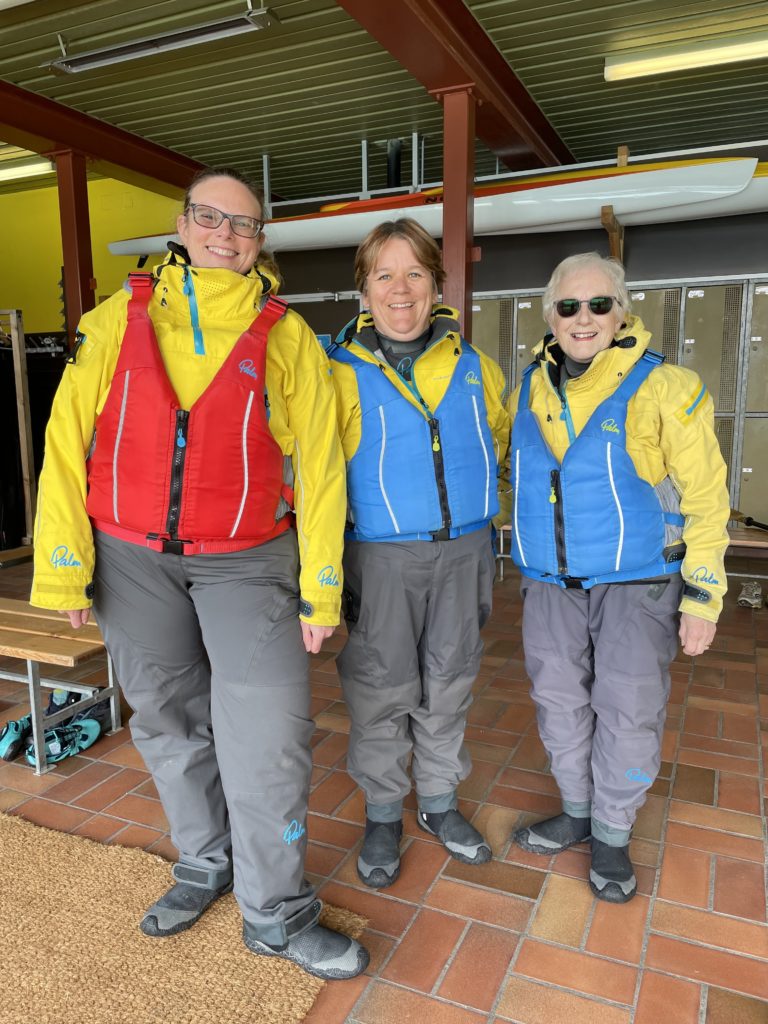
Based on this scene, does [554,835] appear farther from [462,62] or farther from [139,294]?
[462,62]

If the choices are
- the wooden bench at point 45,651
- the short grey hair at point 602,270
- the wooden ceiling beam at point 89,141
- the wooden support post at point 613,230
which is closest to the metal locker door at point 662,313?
the wooden support post at point 613,230

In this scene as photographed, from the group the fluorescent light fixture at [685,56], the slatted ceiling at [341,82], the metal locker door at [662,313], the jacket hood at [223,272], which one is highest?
the slatted ceiling at [341,82]

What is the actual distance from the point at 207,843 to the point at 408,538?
0.88 meters

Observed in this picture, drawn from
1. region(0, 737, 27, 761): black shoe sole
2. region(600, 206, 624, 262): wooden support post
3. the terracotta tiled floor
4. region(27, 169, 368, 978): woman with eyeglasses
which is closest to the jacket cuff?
the terracotta tiled floor

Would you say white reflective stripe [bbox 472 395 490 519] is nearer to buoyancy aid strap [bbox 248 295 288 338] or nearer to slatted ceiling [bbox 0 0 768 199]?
buoyancy aid strap [bbox 248 295 288 338]

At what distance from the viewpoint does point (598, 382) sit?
5.88ft

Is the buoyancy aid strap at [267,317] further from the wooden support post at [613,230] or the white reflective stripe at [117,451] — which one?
the wooden support post at [613,230]

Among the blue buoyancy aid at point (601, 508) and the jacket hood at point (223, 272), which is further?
the blue buoyancy aid at point (601, 508)

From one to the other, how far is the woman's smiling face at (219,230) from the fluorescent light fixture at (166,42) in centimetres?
304

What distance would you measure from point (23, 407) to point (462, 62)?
4320 millimetres

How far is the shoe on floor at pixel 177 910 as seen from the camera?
173 cm

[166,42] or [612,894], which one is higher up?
[166,42]

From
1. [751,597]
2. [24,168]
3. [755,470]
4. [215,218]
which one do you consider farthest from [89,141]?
[755,470]

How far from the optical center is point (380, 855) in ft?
6.46
